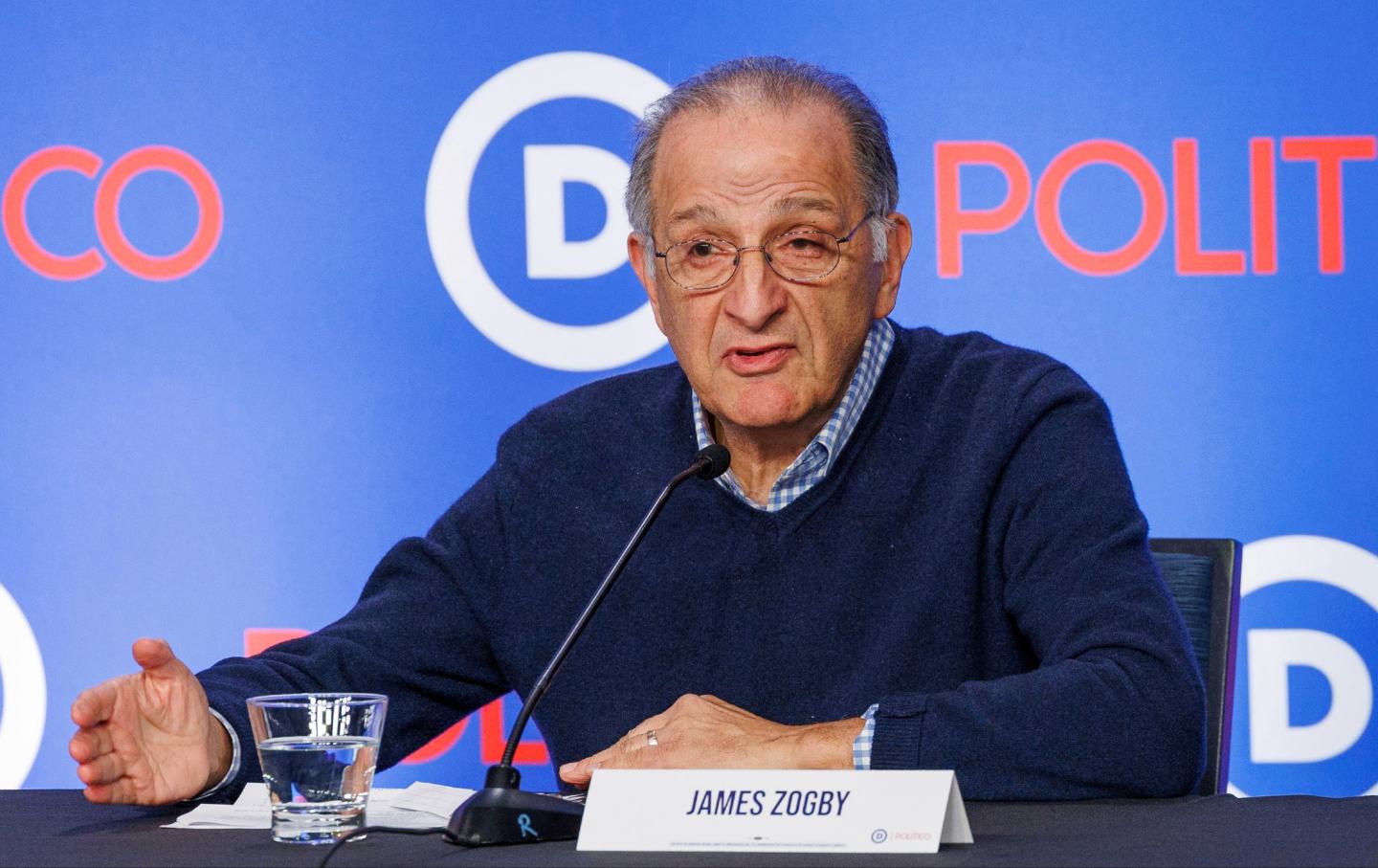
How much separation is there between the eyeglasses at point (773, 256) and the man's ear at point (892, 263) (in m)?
0.09

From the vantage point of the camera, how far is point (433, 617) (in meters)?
1.84

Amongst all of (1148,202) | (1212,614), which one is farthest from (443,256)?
(1212,614)

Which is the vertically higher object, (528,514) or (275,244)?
(275,244)

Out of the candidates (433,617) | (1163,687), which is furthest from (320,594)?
(1163,687)

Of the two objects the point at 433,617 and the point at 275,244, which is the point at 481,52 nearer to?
the point at 275,244

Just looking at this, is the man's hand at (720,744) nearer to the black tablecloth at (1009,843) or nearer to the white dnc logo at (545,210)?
the black tablecloth at (1009,843)

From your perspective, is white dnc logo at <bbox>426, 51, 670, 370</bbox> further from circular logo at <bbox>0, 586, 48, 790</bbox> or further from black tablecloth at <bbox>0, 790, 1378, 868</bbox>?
black tablecloth at <bbox>0, 790, 1378, 868</bbox>

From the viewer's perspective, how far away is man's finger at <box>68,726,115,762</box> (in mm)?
1277

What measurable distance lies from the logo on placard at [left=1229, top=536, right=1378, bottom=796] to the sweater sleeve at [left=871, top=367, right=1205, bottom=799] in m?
0.97

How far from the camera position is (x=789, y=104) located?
1.78 m

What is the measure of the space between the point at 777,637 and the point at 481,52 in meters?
1.32

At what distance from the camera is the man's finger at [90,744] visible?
4.19ft

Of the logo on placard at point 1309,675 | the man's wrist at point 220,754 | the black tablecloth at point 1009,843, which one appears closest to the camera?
the black tablecloth at point 1009,843

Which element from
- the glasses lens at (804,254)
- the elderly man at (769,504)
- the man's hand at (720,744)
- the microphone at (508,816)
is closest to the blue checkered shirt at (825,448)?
the elderly man at (769,504)
